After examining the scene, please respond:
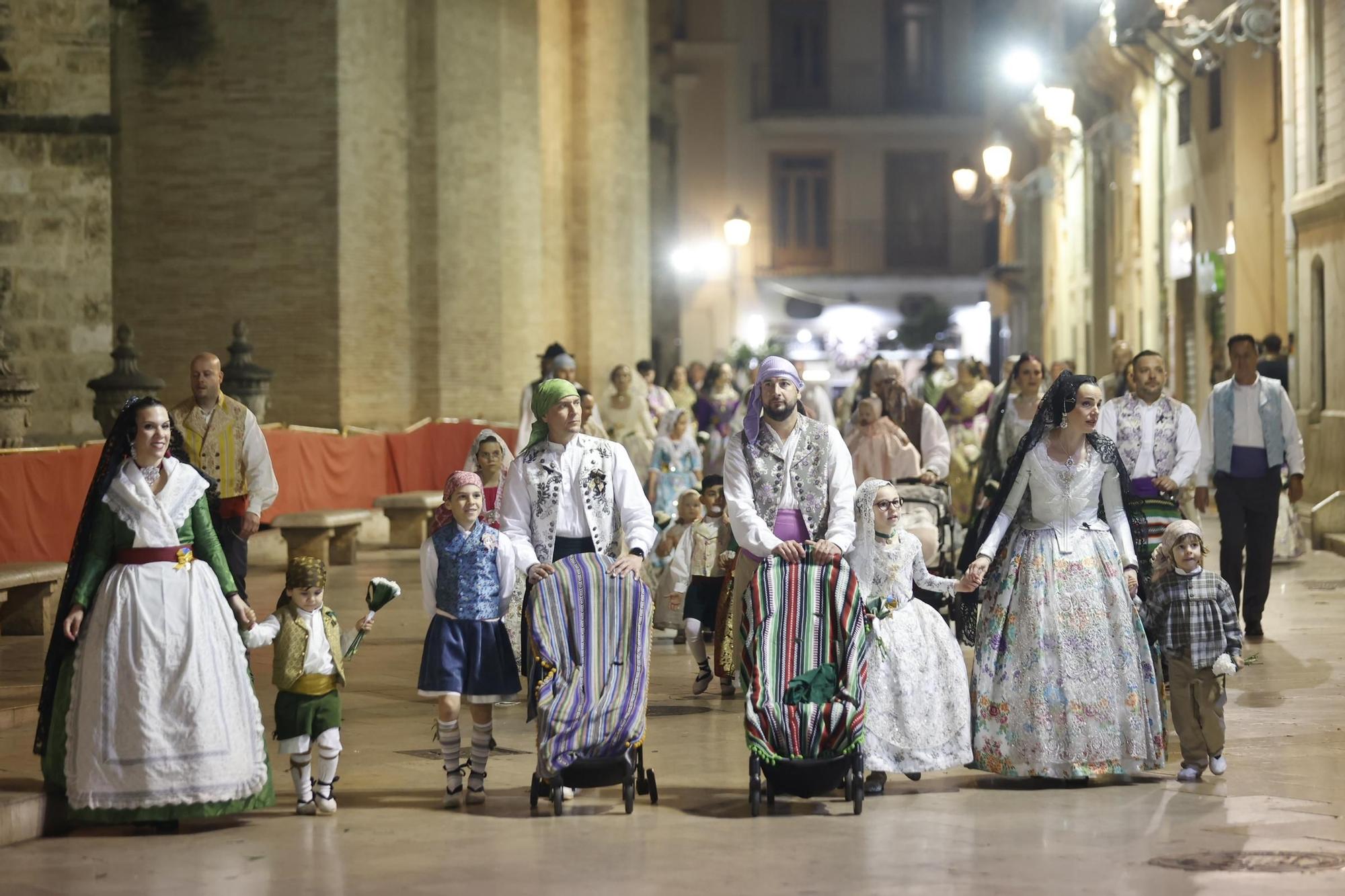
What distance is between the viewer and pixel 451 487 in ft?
28.3

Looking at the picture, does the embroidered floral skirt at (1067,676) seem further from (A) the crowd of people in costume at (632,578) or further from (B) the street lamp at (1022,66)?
(B) the street lamp at (1022,66)

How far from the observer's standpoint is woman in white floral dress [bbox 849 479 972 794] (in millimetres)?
8523

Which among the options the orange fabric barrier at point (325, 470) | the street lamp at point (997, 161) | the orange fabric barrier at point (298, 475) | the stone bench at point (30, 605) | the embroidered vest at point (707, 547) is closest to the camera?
the embroidered vest at point (707, 547)

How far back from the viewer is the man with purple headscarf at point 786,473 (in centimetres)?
871

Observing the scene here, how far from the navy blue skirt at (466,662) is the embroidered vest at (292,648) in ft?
1.15

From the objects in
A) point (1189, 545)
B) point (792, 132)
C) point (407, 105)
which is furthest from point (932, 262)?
point (1189, 545)

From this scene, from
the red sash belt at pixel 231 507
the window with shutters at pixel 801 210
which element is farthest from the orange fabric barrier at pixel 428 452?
the window with shutters at pixel 801 210

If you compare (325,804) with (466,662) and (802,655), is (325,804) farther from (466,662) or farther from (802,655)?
(802,655)

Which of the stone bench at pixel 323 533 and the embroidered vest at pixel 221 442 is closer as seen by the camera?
the embroidered vest at pixel 221 442

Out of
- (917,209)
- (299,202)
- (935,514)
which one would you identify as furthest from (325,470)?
(917,209)

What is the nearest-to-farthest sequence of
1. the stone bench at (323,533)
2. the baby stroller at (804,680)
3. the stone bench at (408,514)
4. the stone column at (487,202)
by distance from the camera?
the baby stroller at (804,680) < the stone bench at (323,533) < the stone bench at (408,514) < the stone column at (487,202)

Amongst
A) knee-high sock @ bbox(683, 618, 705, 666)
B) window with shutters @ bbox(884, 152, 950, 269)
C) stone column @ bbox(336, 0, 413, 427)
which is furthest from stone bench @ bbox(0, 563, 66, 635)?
window with shutters @ bbox(884, 152, 950, 269)

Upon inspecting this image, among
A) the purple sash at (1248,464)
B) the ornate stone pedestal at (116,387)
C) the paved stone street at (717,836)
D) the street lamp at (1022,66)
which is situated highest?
the street lamp at (1022,66)

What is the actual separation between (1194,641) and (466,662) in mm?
2936
